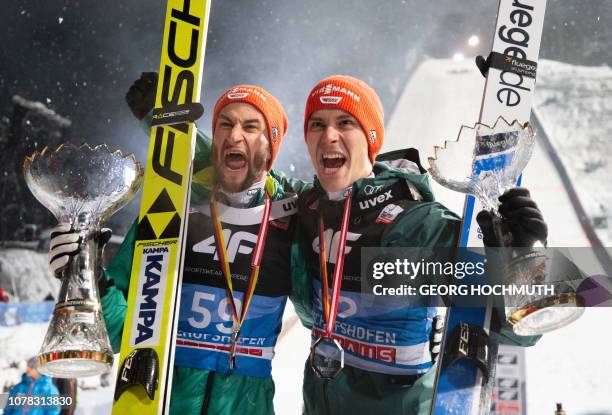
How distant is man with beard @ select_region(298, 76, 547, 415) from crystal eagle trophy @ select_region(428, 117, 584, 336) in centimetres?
20

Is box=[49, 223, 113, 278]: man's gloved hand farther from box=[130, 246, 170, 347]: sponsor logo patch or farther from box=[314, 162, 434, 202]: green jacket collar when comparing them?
box=[314, 162, 434, 202]: green jacket collar

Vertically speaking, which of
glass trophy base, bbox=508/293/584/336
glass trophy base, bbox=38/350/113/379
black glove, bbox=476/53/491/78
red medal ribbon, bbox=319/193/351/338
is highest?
black glove, bbox=476/53/491/78

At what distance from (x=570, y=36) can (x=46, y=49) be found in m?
2.99

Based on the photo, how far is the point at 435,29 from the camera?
344cm

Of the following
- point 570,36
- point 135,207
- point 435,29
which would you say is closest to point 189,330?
point 135,207

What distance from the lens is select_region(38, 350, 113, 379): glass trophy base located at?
194 centimetres

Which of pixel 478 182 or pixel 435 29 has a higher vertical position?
pixel 435 29

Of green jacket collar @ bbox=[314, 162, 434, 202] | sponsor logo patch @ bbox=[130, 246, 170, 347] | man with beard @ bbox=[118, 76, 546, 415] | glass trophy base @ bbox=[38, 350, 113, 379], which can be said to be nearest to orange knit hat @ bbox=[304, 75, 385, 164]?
man with beard @ bbox=[118, 76, 546, 415]

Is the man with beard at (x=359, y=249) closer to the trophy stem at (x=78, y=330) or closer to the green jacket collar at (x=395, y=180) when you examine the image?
the green jacket collar at (x=395, y=180)

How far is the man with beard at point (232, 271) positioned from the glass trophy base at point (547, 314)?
0.87 m

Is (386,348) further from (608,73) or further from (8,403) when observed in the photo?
(608,73)

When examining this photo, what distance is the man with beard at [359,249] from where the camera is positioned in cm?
217

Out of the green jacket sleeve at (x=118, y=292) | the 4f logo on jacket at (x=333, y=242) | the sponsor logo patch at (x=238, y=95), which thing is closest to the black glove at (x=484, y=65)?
the 4f logo on jacket at (x=333, y=242)

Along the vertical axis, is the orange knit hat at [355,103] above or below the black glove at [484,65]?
below
